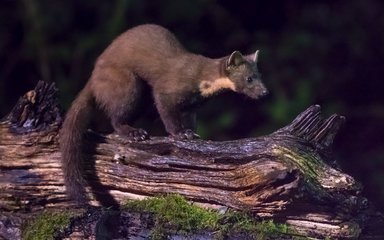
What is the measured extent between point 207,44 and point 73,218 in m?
4.17

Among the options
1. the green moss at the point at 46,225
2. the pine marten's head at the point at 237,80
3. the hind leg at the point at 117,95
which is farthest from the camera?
the pine marten's head at the point at 237,80

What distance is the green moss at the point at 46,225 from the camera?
14.3 feet

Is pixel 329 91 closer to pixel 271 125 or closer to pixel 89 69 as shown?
pixel 271 125

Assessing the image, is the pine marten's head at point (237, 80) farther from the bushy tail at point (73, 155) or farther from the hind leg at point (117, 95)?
the bushy tail at point (73, 155)

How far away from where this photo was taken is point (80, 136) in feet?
15.5

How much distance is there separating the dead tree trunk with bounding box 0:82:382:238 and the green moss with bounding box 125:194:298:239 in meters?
0.05

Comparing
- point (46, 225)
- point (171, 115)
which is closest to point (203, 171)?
point (46, 225)

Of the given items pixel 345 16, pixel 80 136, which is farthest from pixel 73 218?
pixel 345 16

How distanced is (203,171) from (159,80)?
1.02 meters

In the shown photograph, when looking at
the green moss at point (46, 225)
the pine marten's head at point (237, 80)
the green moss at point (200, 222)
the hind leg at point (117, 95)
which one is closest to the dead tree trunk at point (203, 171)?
the green moss at point (200, 222)

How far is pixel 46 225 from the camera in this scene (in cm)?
440

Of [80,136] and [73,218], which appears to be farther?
[80,136]

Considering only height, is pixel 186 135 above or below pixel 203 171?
above

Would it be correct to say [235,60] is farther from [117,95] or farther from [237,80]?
[117,95]
